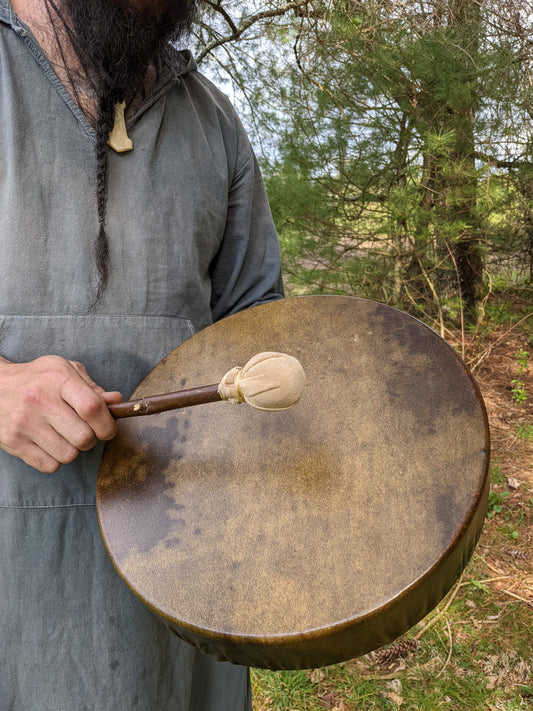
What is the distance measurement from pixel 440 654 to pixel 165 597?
1.61 meters

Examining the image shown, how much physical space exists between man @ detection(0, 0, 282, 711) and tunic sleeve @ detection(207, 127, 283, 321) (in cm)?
13

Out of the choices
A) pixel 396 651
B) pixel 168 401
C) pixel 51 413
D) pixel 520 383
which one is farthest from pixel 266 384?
pixel 520 383

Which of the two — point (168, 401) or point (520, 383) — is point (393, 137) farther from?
point (168, 401)

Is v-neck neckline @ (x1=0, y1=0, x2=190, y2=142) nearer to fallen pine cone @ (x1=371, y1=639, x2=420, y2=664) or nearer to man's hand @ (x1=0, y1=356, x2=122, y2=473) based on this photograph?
man's hand @ (x1=0, y1=356, x2=122, y2=473)

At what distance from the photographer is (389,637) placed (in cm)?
61

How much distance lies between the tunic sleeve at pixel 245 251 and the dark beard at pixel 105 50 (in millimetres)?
271

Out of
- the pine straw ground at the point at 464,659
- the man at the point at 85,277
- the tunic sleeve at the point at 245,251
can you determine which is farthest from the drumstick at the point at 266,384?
the pine straw ground at the point at 464,659

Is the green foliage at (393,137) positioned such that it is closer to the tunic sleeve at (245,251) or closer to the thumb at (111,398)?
the tunic sleeve at (245,251)

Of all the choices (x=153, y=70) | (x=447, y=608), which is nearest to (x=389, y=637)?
(x=153, y=70)

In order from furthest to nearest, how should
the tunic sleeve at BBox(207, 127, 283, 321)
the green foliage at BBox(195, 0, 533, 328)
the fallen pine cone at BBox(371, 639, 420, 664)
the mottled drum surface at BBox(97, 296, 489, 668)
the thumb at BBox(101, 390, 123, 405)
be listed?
1. the green foliage at BBox(195, 0, 533, 328)
2. the fallen pine cone at BBox(371, 639, 420, 664)
3. the tunic sleeve at BBox(207, 127, 283, 321)
4. the thumb at BBox(101, 390, 123, 405)
5. the mottled drum surface at BBox(97, 296, 489, 668)

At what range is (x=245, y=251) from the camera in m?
1.13

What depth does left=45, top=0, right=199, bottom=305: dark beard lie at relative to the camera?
0.89m

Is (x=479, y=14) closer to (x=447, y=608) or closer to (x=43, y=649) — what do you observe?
(x=447, y=608)

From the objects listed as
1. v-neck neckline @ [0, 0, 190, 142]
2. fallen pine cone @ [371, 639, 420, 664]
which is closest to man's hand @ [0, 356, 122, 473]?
v-neck neckline @ [0, 0, 190, 142]
